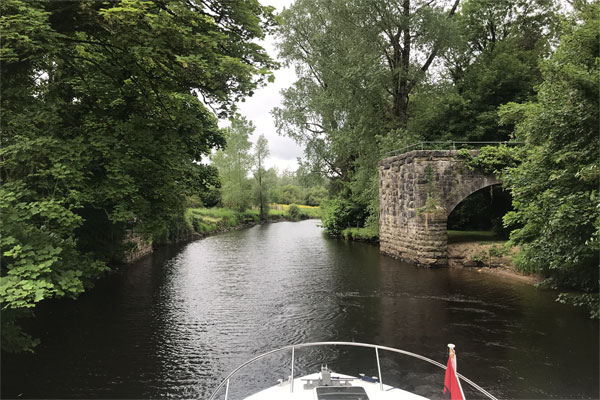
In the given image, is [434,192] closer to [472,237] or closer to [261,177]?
[472,237]

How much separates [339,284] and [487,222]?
529 inches

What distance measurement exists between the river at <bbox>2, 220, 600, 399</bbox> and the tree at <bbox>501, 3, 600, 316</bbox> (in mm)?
2172

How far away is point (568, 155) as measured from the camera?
322 inches

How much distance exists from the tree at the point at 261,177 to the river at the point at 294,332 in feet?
111

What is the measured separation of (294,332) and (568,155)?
24.4 ft

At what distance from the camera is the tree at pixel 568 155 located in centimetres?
785

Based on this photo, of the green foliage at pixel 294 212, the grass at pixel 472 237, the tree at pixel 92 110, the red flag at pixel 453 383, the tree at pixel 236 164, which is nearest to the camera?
the red flag at pixel 453 383

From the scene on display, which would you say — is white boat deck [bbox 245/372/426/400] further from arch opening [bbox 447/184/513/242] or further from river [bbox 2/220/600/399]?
arch opening [bbox 447/184/513/242]

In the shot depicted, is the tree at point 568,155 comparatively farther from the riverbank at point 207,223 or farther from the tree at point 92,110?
the riverbank at point 207,223

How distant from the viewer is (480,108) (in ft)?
69.8

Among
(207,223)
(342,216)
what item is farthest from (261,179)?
(342,216)

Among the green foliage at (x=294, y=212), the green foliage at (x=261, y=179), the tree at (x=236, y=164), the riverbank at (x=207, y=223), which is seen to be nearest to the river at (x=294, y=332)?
the riverbank at (x=207, y=223)

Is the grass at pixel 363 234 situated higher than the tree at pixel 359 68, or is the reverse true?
the tree at pixel 359 68

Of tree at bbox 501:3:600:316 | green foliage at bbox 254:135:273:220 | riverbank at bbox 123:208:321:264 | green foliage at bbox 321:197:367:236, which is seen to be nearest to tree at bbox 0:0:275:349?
riverbank at bbox 123:208:321:264
